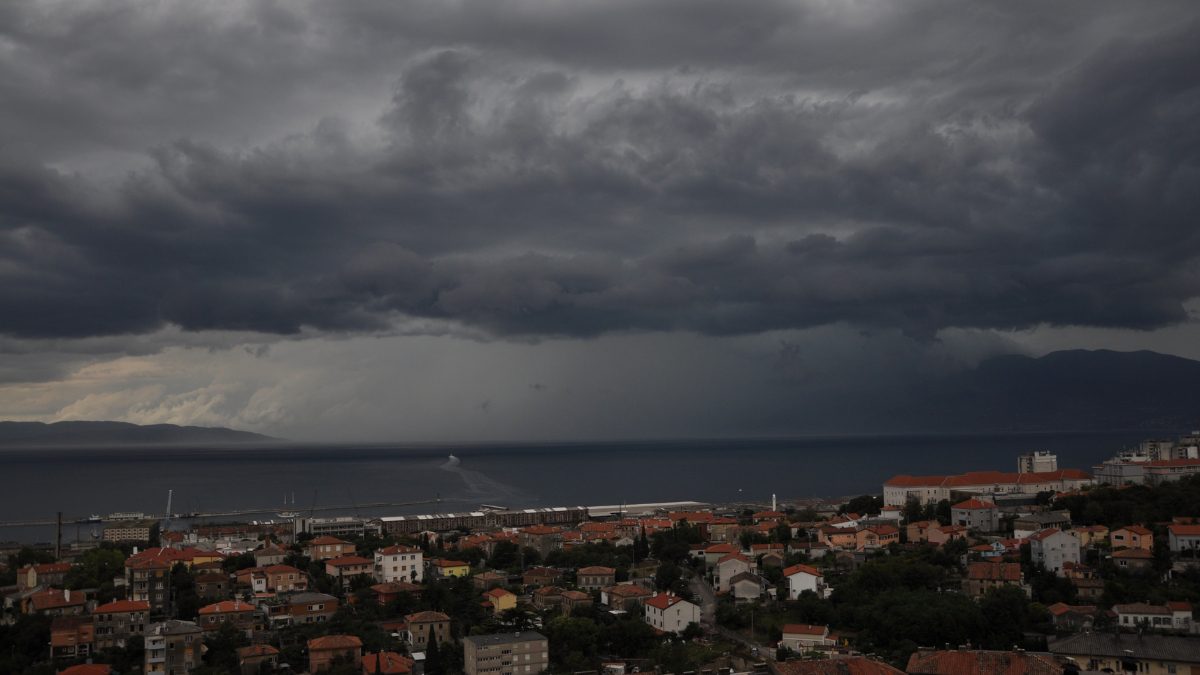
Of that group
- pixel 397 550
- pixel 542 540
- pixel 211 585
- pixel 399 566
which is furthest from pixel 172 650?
pixel 542 540

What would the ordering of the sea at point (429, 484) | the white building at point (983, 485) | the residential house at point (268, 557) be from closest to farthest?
the residential house at point (268, 557) → the white building at point (983, 485) → the sea at point (429, 484)

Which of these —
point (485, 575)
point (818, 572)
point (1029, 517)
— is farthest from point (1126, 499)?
point (485, 575)

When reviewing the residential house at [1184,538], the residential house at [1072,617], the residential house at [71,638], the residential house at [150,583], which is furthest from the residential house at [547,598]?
the residential house at [1184,538]

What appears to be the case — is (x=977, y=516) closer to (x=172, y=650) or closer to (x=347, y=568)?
(x=347, y=568)

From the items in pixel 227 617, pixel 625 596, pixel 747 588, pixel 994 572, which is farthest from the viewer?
pixel 747 588

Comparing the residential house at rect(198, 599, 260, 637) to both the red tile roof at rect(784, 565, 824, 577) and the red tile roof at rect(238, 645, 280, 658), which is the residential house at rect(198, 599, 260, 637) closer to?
the red tile roof at rect(238, 645, 280, 658)

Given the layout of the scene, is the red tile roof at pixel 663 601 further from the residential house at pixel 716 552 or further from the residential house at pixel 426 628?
the residential house at pixel 716 552
